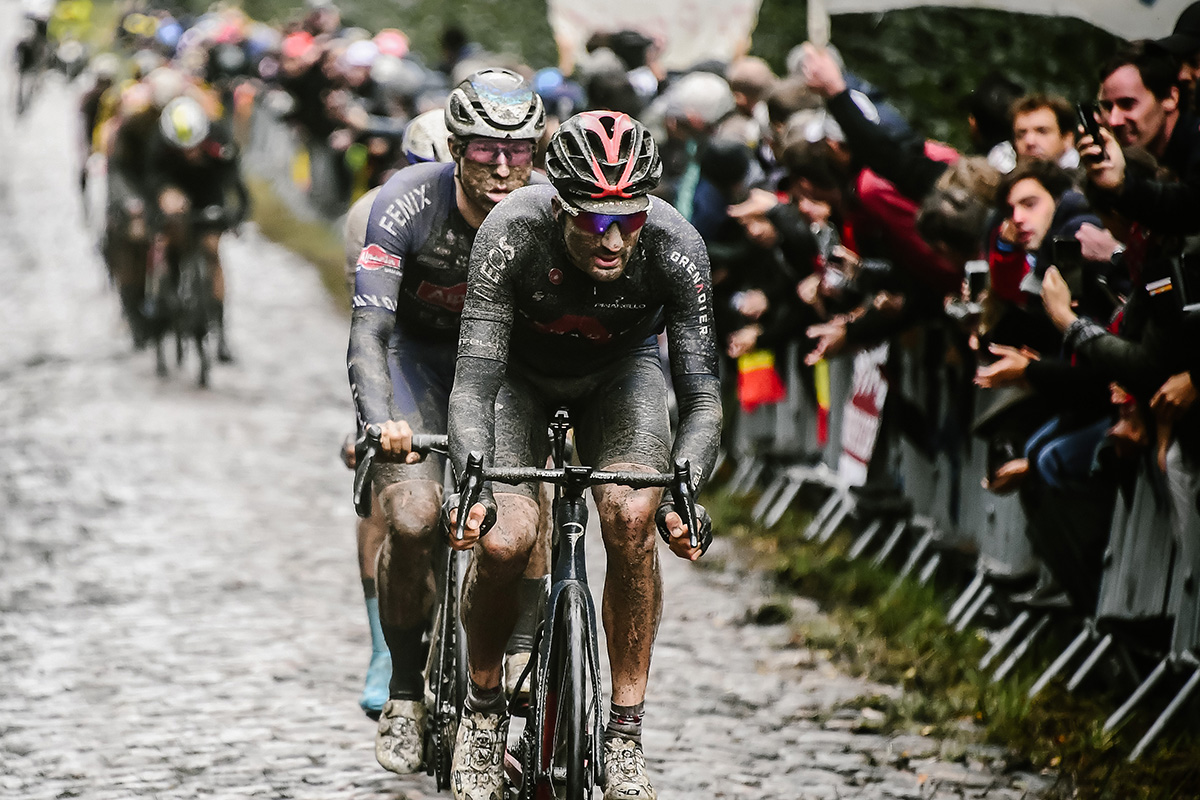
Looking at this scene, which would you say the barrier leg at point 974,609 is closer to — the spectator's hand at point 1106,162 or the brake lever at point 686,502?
the spectator's hand at point 1106,162

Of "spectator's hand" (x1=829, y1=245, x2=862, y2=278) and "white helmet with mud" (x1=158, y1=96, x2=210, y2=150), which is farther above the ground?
"white helmet with mud" (x1=158, y1=96, x2=210, y2=150)

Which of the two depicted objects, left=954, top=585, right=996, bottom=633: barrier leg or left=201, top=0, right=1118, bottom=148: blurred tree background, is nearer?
left=954, top=585, right=996, bottom=633: barrier leg

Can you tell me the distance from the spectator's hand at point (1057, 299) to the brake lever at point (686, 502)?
6.85 ft

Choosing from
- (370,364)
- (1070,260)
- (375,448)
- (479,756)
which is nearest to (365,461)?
(375,448)

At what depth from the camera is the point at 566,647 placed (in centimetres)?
488

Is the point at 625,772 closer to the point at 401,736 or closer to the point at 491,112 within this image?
the point at 401,736

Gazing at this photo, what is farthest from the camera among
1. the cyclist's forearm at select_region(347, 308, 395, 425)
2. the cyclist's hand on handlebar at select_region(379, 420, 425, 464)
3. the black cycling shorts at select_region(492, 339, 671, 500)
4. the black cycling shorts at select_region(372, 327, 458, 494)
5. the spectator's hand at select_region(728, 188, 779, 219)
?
the spectator's hand at select_region(728, 188, 779, 219)

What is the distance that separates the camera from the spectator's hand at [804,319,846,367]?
28.0 ft

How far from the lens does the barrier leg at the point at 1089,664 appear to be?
6719 mm

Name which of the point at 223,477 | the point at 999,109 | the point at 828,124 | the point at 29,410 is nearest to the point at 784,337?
the point at 828,124

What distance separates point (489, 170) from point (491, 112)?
0.20 metres

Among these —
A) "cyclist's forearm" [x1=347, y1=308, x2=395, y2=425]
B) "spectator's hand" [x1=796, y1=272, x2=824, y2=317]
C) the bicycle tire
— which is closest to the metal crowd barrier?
"spectator's hand" [x1=796, y1=272, x2=824, y2=317]

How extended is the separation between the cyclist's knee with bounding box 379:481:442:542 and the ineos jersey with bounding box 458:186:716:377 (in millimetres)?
905

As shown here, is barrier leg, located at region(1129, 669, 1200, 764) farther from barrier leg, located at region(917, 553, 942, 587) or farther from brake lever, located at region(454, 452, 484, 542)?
brake lever, located at region(454, 452, 484, 542)
